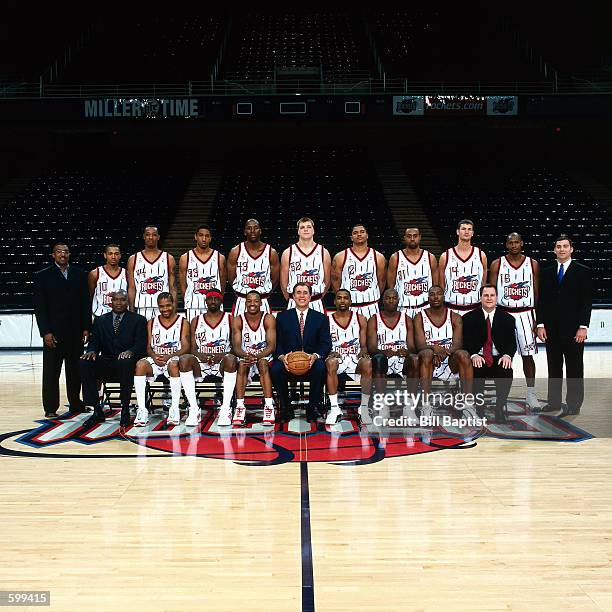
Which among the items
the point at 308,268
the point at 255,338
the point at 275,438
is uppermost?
the point at 308,268

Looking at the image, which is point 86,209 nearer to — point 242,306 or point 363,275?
point 242,306

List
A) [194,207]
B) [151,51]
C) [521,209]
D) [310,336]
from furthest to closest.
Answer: [151,51]
[194,207]
[521,209]
[310,336]

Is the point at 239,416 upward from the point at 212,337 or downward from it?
downward

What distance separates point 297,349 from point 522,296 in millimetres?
2256

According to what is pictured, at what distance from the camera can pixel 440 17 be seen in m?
24.7

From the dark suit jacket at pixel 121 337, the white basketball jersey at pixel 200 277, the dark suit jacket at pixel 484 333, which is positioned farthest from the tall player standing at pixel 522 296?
the dark suit jacket at pixel 121 337

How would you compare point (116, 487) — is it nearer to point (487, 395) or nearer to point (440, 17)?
point (487, 395)

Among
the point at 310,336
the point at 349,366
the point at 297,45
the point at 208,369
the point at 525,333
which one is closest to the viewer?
the point at 310,336

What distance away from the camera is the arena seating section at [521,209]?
1584 centimetres

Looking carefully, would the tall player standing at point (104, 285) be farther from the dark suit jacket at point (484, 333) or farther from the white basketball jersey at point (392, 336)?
the dark suit jacket at point (484, 333)

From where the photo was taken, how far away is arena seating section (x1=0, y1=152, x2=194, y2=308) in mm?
15367

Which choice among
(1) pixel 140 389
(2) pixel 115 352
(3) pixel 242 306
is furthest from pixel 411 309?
(2) pixel 115 352

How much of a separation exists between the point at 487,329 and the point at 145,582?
4.35 meters

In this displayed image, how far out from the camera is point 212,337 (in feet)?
22.5
